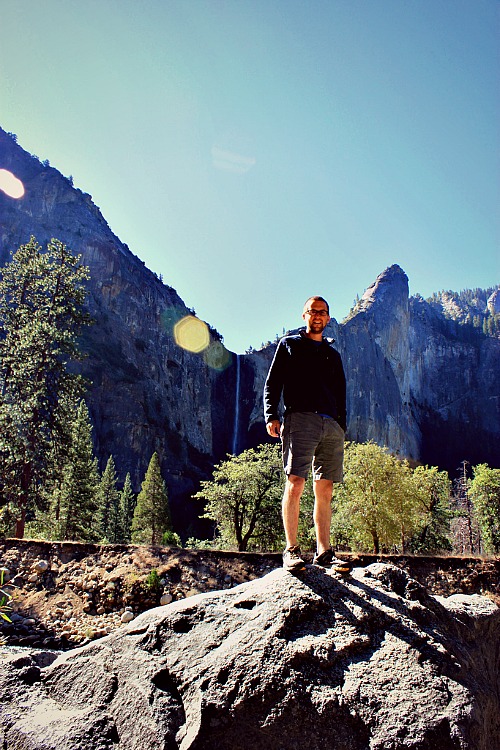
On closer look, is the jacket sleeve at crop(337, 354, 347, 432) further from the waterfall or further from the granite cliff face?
the waterfall

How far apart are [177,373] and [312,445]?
8394 centimetres

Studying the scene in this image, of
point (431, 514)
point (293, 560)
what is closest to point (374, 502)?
point (431, 514)

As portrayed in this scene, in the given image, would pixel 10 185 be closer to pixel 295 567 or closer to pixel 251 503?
pixel 251 503

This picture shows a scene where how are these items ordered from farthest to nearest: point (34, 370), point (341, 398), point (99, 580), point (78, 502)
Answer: point (78, 502) < point (34, 370) < point (99, 580) < point (341, 398)

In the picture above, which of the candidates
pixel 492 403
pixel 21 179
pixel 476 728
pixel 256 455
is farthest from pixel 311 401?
pixel 492 403

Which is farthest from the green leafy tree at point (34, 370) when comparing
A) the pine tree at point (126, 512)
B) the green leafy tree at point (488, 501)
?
the green leafy tree at point (488, 501)

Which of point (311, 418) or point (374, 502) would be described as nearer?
Answer: point (311, 418)

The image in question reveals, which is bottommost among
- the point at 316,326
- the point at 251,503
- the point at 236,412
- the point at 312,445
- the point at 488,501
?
the point at 312,445

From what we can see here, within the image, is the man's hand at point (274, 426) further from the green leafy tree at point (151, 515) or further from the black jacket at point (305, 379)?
the green leafy tree at point (151, 515)

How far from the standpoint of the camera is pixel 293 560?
3412mm

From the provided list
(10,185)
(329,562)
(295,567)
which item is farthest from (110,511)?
(10,185)

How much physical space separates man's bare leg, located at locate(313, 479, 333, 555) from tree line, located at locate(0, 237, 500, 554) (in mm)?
14648

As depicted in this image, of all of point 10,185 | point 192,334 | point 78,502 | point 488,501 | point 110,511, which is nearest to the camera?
point 78,502

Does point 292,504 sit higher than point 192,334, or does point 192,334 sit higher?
point 192,334
